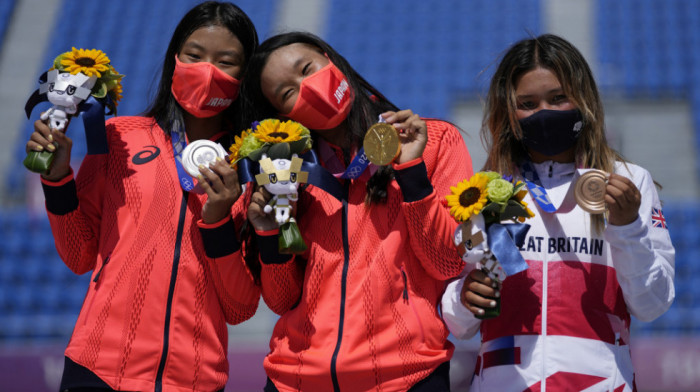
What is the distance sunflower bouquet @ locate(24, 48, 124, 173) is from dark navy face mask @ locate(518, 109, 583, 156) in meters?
1.39

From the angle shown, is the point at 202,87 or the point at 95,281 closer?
the point at 95,281

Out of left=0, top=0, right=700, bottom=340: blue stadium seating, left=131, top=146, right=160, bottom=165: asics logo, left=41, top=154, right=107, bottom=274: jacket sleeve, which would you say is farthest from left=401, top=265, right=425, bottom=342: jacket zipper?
left=0, top=0, right=700, bottom=340: blue stadium seating

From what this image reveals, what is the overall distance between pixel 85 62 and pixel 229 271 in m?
0.87

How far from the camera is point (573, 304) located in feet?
7.14

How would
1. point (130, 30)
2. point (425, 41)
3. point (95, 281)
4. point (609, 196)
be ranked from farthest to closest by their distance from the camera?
point (130, 30)
point (425, 41)
point (95, 281)
point (609, 196)

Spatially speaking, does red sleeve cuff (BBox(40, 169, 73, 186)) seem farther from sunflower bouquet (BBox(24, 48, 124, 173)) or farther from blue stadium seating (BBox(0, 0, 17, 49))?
blue stadium seating (BBox(0, 0, 17, 49))

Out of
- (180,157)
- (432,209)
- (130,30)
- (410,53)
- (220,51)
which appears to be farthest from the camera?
(130,30)

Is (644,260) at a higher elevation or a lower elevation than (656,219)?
lower

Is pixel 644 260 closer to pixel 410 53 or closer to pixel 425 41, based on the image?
pixel 410 53

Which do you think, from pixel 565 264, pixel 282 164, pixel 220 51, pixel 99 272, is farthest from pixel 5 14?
pixel 565 264

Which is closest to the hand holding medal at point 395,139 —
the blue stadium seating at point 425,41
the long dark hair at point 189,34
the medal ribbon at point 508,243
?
the medal ribbon at point 508,243

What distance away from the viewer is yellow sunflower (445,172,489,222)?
2.04m

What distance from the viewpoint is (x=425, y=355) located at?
6.99ft

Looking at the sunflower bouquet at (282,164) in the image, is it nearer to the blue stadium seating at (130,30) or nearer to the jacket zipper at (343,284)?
the jacket zipper at (343,284)
